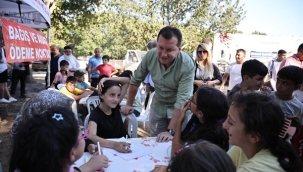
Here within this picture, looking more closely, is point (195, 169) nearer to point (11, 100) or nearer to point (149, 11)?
point (11, 100)

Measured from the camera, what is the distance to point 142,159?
1812 millimetres

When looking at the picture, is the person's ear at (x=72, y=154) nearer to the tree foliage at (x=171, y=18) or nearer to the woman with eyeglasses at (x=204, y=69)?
the woman with eyeglasses at (x=204, y=69)

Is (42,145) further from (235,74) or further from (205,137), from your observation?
(235,74)

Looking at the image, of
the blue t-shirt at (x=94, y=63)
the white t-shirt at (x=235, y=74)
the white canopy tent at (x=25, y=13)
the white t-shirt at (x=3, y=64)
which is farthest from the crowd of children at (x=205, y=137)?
the blue t-shirt at (x=94, y=63)

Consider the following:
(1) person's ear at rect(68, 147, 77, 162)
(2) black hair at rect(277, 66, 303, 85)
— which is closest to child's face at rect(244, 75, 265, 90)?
(2) black hair at rect(277, 66, 303, 85)

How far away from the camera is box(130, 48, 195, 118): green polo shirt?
2.48 meters

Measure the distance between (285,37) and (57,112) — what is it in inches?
723

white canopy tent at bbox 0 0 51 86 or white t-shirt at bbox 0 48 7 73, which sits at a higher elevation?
white canopy tent at bbox 0 0 51 86

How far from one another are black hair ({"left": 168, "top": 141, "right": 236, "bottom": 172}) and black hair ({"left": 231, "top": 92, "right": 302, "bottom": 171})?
0.44 m

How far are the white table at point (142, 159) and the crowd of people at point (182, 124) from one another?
0.07 metres

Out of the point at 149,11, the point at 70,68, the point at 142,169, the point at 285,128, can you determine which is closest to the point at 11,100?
the point at 70,68

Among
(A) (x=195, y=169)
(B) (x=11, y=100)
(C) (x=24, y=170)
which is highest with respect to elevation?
(A) (x=195, y=169)

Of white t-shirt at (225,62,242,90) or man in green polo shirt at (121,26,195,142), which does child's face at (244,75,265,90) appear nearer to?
man in green polo shirt at (121,26,195,142)

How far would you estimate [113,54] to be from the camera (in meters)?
37.9
